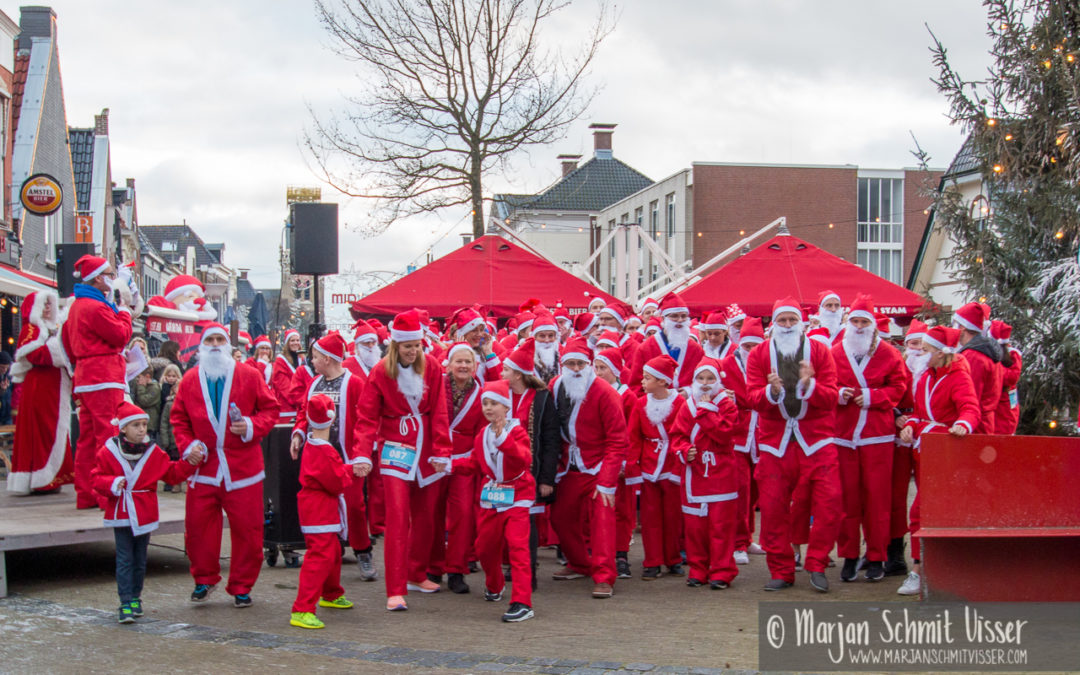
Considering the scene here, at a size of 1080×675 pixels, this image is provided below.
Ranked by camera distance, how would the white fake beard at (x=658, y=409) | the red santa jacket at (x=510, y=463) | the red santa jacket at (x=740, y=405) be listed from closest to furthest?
the red santa jacket at (x=510, y=463), the white fake beard at (x=658, y=409), the red santa jacket at (x=740, y=405)

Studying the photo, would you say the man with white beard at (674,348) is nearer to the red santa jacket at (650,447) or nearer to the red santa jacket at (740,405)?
the red santa jacket at (740,405)

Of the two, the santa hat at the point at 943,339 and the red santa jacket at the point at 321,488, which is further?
the santa hat at the point at 943,339

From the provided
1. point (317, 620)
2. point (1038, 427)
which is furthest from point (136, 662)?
point (1038, 427)

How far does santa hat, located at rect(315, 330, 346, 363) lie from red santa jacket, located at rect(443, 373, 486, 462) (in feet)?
3.94

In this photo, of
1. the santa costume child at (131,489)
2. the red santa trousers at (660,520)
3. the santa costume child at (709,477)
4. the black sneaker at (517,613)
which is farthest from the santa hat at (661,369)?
the santa costume child at (131,489)

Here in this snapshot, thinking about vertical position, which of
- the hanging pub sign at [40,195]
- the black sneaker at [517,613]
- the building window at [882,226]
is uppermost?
the building window at [882,226]

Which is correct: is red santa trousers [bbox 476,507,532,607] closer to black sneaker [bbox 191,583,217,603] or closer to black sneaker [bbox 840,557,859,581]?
black sneaker [bbox 191,583,217,603]

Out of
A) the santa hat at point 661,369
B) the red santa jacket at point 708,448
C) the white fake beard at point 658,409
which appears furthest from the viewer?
the white fake beard at point 658,409

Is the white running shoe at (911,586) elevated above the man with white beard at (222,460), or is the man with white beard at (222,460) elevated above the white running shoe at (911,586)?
the man with white beard at (222,460)

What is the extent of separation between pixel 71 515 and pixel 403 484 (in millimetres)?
3241

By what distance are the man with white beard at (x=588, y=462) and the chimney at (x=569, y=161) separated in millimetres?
52773

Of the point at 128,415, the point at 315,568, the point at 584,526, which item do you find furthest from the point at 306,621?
the point at 584,526

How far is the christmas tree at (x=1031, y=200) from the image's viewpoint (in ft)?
38.7

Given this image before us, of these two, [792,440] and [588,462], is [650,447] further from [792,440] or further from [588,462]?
[792,440]
